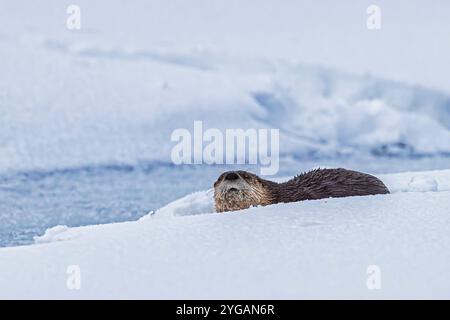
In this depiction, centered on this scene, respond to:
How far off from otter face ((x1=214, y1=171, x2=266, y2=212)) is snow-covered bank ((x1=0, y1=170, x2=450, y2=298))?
68cm

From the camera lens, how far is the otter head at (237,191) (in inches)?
136

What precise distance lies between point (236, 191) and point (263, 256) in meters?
1.30

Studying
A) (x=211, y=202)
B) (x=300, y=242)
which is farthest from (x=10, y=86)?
(x=300, y=242)

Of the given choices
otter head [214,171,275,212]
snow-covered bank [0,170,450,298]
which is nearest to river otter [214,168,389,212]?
otter head [214,171,275,212]

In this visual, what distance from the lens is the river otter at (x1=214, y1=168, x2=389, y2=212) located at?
348cm

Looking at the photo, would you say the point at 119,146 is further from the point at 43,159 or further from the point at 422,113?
the point at 422,113

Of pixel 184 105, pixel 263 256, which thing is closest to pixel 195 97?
pixel 184 105

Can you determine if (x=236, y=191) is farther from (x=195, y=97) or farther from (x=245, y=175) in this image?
(x=195, y=97)

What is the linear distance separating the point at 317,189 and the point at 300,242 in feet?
4.57

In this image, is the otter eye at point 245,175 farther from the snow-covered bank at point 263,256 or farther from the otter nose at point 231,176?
the snow-covered bank at point 263,256

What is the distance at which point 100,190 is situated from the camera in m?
6.08

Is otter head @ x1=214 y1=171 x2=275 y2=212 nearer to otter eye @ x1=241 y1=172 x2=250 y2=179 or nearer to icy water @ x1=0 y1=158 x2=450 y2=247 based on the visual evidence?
otter eye @ x1=241 y1=172 x2=250 y2=179

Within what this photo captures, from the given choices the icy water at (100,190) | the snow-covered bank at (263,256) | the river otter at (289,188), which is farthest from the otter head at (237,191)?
the icy water at (100,190)

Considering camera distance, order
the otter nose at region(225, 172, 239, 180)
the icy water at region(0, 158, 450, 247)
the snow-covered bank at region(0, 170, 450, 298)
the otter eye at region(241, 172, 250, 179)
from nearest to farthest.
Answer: the snow-covered bank at region(0, 170, 450, 298)
the otter nose at region(225, 172, 239, 180)
the otter eye at region(241, 172, 250, 179)
the icy water at region(0, 158, 450, 247)
